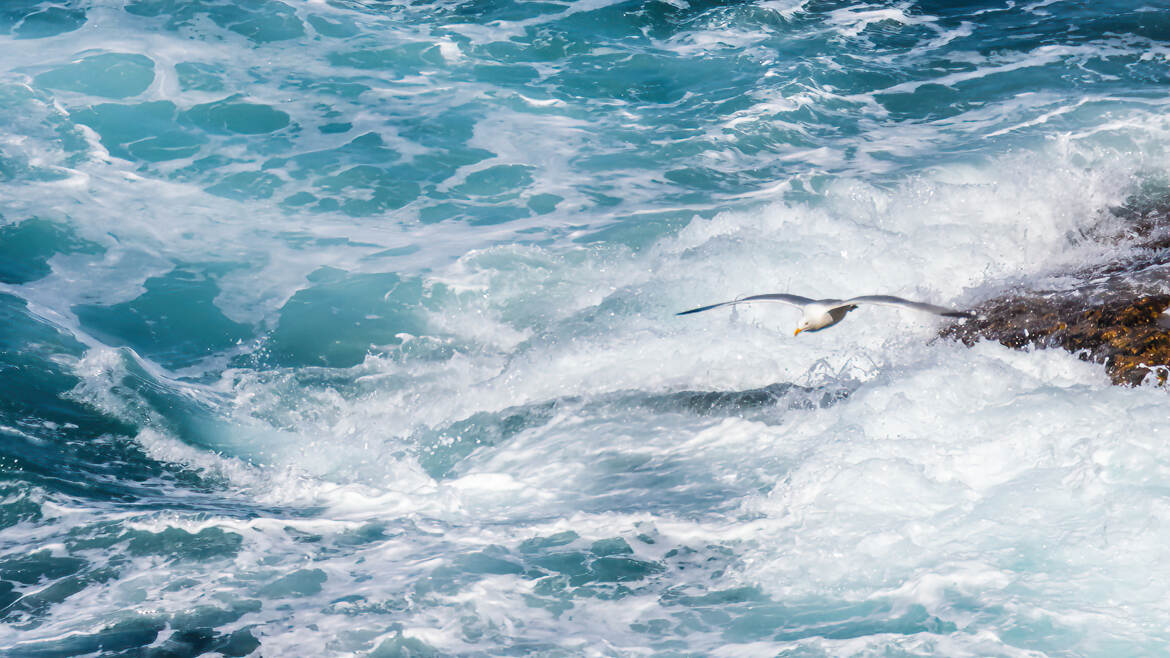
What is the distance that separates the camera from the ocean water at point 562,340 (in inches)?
192

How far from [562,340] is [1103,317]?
3.82 m

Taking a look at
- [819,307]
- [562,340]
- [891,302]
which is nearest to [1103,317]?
[891,302]

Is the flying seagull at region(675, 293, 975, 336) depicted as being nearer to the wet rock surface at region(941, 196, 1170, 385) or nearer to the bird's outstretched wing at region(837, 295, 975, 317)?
the bird's outstretched wing at region(837, 295, 975, 317)

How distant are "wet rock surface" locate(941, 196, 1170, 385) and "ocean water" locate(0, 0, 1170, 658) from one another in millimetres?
189

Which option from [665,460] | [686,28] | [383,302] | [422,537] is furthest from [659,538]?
[686,28]

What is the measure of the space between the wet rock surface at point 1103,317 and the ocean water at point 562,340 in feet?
0.62

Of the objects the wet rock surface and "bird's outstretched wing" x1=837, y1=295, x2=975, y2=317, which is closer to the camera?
the wet rock surface

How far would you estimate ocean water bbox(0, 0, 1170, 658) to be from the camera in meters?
4.88

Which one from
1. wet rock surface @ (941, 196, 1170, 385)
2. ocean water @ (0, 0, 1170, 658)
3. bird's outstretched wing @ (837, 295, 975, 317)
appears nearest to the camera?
ocean water @ (0, 0, 1170, 658)

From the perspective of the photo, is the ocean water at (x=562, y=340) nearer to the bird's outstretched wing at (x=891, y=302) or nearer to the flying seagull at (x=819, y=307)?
the flying seagull at (x=819, y=307)

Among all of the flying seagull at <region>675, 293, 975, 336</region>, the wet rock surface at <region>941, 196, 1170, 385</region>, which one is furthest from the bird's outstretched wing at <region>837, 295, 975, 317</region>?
the wet rock surface at <region>941, 196, 1170, 385</region>

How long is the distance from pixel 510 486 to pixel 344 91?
8499mm

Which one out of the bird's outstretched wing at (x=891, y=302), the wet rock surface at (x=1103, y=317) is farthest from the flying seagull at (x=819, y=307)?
the wet rock surface at (x=1103, y=317)

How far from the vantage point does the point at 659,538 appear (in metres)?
5.51
